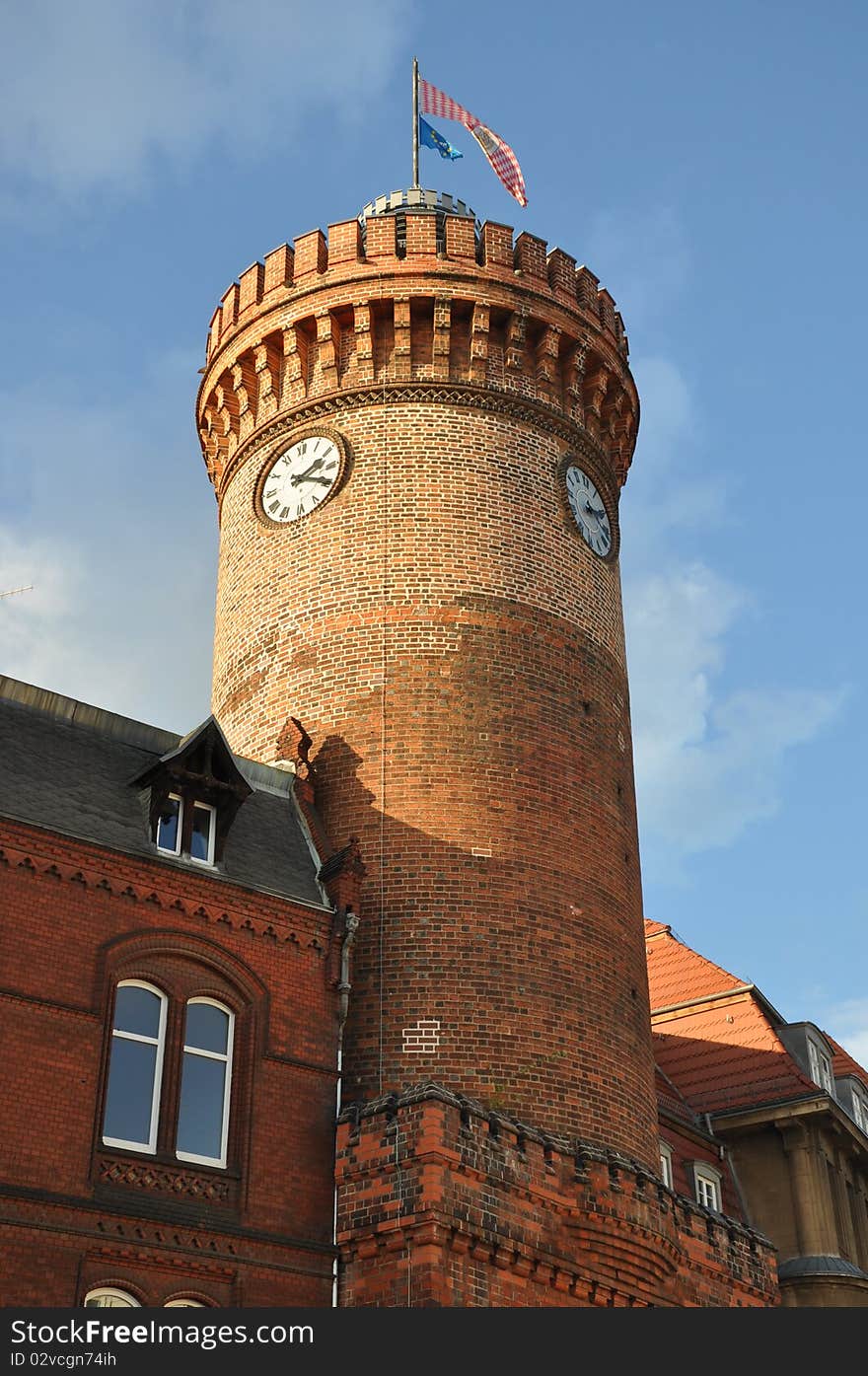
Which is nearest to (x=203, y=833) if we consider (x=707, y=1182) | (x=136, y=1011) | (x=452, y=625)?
(x=136, y=1011)

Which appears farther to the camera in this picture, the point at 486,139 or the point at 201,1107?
the point at 486,139

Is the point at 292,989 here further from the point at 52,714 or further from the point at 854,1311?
the point at 854,1311

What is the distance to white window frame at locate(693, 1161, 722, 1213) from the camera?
32.7 meters

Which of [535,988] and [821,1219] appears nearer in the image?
[535,988]

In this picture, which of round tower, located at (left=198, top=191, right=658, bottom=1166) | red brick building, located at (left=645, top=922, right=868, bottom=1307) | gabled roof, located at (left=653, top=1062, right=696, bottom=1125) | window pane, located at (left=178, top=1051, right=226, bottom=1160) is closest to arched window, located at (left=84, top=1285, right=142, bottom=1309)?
window pane, located at (left=178, top=1051, right=226, bottom=1160)

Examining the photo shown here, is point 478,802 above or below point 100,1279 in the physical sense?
above

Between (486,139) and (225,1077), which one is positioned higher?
(486,139)

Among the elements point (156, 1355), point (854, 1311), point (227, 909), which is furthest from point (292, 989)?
point (854, 1311)

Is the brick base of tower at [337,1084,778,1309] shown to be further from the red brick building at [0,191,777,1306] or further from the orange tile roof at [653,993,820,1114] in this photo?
the orange tile roof at [653,993,820,1114]

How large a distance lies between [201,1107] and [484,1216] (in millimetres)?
4024

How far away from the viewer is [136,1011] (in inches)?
859

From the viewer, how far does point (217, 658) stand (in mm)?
30531

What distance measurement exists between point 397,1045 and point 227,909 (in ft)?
10.9

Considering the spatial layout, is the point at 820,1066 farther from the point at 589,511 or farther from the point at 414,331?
the point at 414,331
